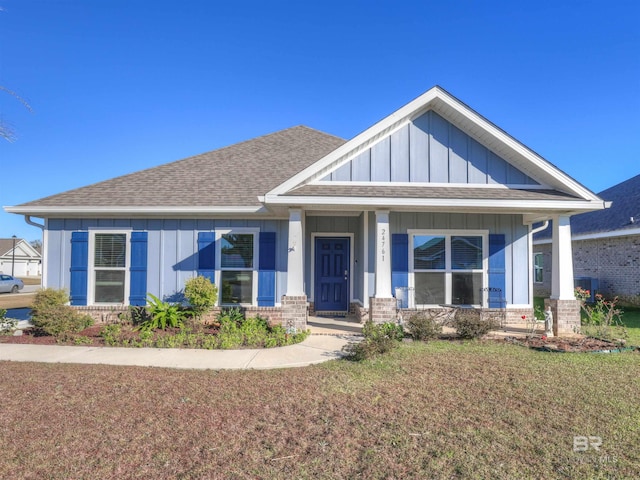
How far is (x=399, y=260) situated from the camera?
30.3 feet

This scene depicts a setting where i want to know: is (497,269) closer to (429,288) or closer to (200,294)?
(429,288)

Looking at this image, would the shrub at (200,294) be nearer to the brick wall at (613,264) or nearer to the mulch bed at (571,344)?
the mulch bed at (571,344)

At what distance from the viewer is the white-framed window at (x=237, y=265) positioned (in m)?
9.12

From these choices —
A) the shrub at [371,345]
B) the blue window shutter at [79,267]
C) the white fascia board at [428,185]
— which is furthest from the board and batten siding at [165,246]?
the shrub at [371,345]

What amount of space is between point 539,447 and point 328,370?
2.85 m

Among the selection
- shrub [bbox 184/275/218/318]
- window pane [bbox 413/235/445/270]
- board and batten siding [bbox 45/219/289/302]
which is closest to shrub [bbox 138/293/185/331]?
shrub [bbox 184/275/218/318]

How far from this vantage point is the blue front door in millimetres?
10305

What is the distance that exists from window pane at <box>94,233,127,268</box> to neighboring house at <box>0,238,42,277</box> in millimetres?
46204

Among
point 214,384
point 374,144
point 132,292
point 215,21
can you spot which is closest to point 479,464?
point 214,384

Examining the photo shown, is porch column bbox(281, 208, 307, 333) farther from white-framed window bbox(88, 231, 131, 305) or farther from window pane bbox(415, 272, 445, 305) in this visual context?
white-framed window bbox(88, 231, 131, 305)

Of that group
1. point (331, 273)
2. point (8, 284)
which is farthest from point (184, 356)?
point (8, 284)

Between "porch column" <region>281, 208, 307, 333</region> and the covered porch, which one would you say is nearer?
"porch column" <region>281, 208, 307, 333</region>

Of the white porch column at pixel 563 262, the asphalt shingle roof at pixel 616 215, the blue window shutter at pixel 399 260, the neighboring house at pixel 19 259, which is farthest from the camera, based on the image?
the neighboring house at pixel 19 259

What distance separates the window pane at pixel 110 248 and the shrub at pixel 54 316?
1439 mm
